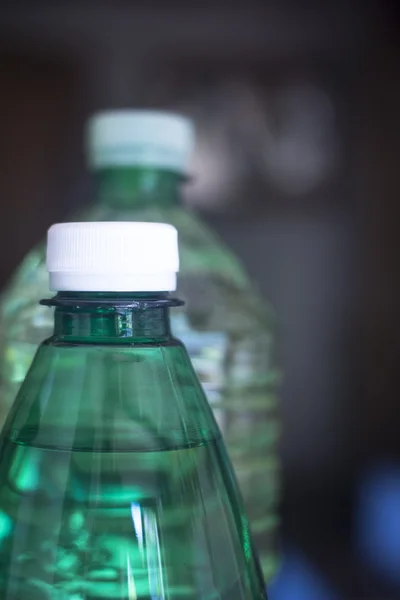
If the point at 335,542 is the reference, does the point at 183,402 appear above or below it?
above

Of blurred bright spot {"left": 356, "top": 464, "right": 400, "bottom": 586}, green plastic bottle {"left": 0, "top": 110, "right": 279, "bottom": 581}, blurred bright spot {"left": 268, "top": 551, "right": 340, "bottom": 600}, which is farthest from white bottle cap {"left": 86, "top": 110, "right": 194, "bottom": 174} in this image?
blurred bright spot {"left": 356, "top": 464, "right": 400, "bottom": 586}

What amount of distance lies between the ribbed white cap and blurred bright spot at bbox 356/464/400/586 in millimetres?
903

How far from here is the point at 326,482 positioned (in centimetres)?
131

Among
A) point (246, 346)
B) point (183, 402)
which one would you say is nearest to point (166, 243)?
point (183, 402)

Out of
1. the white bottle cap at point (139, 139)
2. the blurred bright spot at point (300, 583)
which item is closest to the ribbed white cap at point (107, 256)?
the white bottle cap at point (139, 139)

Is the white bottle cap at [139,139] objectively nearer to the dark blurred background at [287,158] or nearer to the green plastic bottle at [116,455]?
the green plastic bottle at [116,455]

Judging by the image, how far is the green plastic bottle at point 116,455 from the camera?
13.7 inches

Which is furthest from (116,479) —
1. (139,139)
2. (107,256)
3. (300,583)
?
(300,583)

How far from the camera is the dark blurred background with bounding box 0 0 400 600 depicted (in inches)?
49.8

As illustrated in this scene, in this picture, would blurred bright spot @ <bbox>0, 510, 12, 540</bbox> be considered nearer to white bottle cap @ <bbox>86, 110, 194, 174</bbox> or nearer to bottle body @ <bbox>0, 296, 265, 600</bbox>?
bottle body @ <bbox>0, 296, 265, 600</bbox>

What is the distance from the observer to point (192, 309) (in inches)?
29.0

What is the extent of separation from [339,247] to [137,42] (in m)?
0.54

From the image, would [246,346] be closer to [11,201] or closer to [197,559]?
[197,559]

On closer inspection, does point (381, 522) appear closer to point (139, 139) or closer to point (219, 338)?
point (219, 338)
